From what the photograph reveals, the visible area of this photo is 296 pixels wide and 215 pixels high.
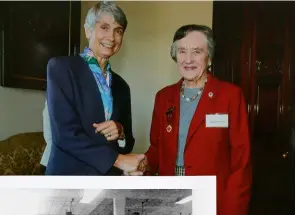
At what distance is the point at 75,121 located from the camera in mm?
751

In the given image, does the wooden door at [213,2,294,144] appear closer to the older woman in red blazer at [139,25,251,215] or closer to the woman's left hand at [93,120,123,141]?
the older woman in red blazer at [139,25,251,215]

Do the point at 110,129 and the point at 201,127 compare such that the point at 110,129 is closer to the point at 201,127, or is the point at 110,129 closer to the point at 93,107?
the point at 93,107

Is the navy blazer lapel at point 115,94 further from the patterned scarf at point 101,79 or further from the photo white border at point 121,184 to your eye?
the photo white border at point 121,184

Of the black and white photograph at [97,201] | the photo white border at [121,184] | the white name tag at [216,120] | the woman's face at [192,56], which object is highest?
the woman's face at [192,56]

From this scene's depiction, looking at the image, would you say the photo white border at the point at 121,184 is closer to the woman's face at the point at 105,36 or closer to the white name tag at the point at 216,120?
the white name tag at the point at 216,120

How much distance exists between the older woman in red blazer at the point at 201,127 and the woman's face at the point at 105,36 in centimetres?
12

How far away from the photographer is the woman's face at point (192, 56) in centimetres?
77

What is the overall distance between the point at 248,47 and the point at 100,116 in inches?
12.7

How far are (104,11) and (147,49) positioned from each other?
0.37 feet

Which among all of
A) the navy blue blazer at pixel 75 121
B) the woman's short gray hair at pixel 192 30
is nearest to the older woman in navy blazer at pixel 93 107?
the navy blue blazer at pixel 75 121

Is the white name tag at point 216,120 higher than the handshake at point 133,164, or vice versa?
the white name tag at point 216,120

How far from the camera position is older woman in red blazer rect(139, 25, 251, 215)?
77cm

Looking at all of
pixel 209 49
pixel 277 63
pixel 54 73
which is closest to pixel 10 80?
pixel 54 73

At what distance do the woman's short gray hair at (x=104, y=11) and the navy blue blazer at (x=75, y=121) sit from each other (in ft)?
0.27
